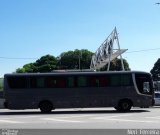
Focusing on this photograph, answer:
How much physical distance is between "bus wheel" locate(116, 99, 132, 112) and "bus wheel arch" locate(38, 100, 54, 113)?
189 inches

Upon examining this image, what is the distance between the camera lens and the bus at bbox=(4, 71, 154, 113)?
29.3 metres

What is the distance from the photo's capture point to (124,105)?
96.4ft

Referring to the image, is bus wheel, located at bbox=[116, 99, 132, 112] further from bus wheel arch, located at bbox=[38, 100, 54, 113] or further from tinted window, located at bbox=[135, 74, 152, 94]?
bus wheel arch, located at bbox=[38, 100, 54, 113]

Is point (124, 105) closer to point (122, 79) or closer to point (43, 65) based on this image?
point (122, 79)

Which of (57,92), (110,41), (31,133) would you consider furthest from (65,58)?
(31,133)

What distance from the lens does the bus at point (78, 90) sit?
2933 centimetres

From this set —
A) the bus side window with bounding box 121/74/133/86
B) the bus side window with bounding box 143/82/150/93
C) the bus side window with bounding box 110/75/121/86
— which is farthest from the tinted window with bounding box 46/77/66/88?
the bus side window with bounding box 143/82/150/93

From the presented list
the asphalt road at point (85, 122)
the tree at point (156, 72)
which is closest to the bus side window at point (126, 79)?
the asphalt road at point (85, 122)

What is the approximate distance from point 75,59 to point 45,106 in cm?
9121

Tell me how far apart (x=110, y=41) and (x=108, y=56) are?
2176mm

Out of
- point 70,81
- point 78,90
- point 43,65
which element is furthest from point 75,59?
point 78,90

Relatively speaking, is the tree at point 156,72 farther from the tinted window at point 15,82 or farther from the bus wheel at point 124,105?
the tinted window at point 15,82

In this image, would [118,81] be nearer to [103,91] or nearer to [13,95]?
[103,91]

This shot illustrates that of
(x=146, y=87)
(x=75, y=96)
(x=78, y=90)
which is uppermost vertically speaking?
(x=146, y=87)
